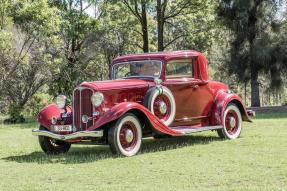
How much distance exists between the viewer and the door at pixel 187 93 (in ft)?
36.5

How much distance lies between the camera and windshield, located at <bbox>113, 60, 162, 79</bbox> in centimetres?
1114

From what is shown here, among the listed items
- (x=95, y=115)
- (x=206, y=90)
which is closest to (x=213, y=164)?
(x=95, y=115)

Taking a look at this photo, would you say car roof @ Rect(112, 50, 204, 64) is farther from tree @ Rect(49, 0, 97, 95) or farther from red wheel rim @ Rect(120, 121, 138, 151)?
tree @ Rect(49, 0, 97, 95)

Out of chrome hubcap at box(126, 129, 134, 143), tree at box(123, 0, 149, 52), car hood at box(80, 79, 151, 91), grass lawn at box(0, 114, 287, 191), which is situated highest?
tree at box(123, 0, 149, 52)

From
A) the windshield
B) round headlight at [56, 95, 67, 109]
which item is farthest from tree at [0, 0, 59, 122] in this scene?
round headlight at [56, 95, 67, 109]

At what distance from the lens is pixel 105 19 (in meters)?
33.3

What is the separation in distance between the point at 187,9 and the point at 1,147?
2022cm

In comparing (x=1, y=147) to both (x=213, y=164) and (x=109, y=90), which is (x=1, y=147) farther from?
(x=213, y=164)

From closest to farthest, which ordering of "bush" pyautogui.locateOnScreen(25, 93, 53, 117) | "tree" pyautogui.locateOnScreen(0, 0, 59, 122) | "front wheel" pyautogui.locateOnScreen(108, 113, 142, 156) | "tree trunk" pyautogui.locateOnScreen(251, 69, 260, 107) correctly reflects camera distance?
"front wheel" pyautogui.locateOnScreen(108, 113, 142, 156)
"tree" pyautogui.locateOnScreen(0, 0, 59, 122)
"tree trunk" pyautogui.locateOnScreen(251, 69, 260, 107)
"bush" pyautogui.locateOnScreen(25, 93, 53, 117)

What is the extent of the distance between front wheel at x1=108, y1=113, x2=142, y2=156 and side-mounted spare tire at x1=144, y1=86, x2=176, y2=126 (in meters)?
0.60

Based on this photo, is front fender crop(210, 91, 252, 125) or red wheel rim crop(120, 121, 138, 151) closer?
red wheel rim crop(120, 121, 138, 151)

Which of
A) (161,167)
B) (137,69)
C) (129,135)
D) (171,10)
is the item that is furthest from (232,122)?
(171,10)

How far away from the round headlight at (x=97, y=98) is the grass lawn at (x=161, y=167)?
1.01m

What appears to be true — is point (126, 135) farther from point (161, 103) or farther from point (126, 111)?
point (161, 103)
